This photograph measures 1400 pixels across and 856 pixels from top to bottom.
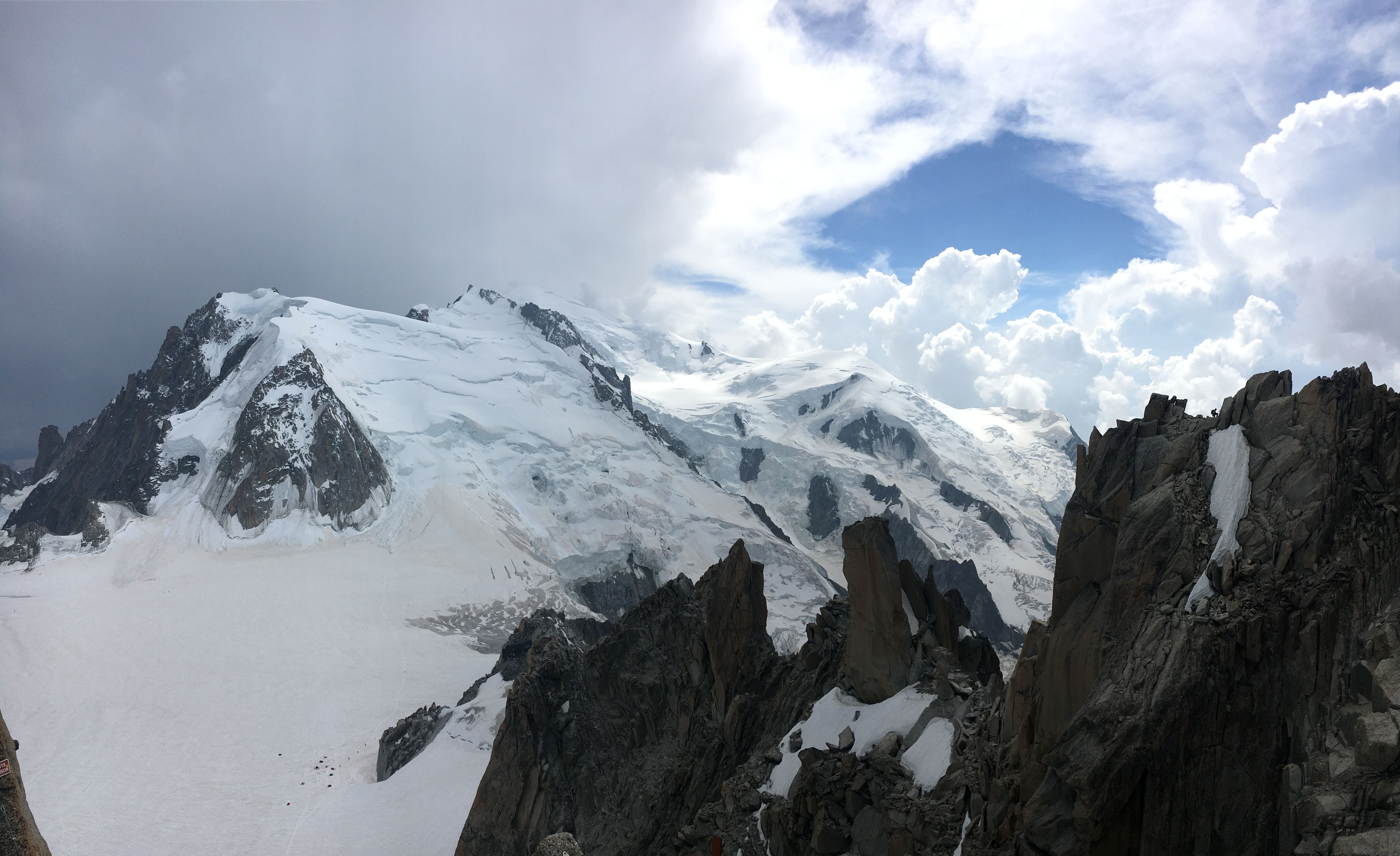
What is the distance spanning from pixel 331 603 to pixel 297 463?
36929 mm

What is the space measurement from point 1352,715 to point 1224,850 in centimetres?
395

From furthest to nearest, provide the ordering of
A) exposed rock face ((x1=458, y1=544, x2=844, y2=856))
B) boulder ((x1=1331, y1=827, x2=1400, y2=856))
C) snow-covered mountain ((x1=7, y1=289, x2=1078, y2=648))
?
1. snow-covered mountain ((x1=7, y1=289, x2=1078, y2=648))
2. exposed rock face ((x1=458, y1=544, x2=844, y2=856))
3. boulder ((x1=1331, y1=827, x2=1400, y2=856))

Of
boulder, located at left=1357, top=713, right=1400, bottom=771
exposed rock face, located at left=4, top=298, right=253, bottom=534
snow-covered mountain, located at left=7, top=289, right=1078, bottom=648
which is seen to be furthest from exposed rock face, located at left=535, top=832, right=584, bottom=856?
exposed rock face, located at left=4, top=298, right=253, bottom=534

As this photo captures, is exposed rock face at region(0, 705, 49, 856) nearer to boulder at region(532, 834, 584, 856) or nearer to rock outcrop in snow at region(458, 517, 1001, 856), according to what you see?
boulder at region(532, 834, 584, 856)

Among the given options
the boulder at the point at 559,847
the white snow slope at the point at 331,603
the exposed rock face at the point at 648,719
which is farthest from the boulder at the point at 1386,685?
the white snow slope at the point at 331,603

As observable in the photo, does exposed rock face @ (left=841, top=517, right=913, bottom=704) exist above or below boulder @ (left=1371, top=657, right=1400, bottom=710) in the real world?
above

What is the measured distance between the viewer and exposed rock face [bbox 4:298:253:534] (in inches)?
5605

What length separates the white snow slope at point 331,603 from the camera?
64.6 metres

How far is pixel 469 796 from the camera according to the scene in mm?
58188

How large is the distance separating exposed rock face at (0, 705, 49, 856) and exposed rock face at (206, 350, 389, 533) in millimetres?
138642

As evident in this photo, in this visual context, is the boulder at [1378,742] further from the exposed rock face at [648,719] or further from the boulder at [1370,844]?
the exposed rock face at [648,719]

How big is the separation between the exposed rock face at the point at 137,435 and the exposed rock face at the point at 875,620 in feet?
472

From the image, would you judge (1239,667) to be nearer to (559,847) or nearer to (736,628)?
(559,847)

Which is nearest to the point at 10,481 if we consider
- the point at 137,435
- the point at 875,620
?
the point at 137,435
